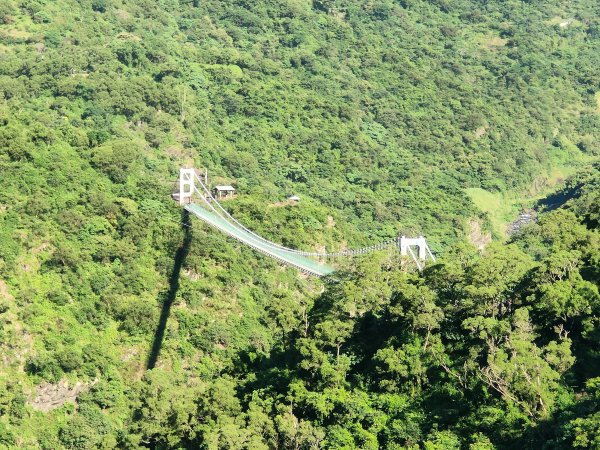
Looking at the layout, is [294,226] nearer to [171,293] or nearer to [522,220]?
[171,293]

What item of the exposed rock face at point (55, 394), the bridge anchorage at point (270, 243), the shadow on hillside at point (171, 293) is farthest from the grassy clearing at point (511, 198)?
the exposed rock face at point (55, 394)

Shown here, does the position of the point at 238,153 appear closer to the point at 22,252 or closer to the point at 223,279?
the point at 223,279

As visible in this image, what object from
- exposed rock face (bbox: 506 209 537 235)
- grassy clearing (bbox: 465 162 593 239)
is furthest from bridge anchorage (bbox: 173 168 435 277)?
grassy clearing (bbox: 465 162 593 239)

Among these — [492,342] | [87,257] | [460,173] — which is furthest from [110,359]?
[460,173]


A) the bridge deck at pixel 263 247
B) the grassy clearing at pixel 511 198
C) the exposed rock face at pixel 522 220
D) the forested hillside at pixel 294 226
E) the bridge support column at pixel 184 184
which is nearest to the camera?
A: the forested hillside at pixel 294 226

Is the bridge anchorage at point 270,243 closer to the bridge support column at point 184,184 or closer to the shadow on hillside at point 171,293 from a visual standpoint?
the bridge support column at point 184,184

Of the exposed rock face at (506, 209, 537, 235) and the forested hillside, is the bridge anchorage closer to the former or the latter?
the forested hillside
